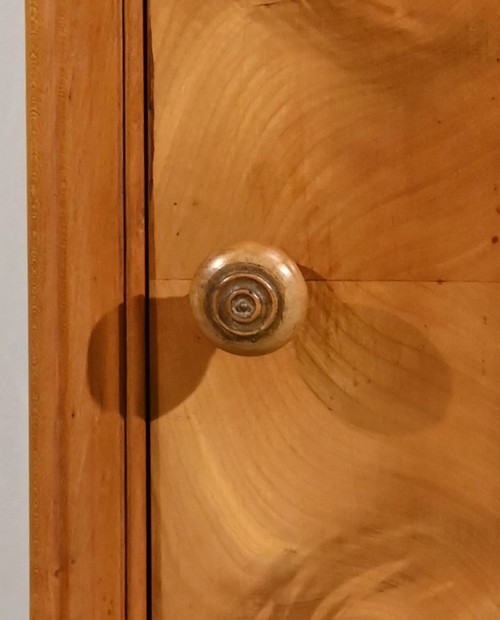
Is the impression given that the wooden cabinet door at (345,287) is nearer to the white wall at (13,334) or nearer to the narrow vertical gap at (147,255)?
the narrow vertical gap at (147,255)

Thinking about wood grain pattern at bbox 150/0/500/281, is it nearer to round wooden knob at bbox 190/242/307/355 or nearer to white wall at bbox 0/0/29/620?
round wooden knob at bbox 190/242/307/355


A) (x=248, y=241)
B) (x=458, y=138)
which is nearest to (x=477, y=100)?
(x=458, y=138)

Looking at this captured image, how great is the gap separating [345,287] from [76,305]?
16 cm

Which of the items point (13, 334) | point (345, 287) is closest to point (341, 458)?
point (345, 287)

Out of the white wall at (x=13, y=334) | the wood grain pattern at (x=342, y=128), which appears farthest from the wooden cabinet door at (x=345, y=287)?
the white wall at (x=13, y=334)

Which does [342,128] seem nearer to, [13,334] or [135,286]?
[135,286]

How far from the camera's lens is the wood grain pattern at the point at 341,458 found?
0.40 meters

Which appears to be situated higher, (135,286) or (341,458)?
(135,286)

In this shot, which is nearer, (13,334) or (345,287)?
(345,287)

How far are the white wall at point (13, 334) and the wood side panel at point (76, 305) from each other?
3.6 inches

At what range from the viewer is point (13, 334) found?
51 cm

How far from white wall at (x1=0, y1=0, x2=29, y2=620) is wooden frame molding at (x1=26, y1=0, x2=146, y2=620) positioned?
9cm

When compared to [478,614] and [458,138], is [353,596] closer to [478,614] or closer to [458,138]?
[478,614]

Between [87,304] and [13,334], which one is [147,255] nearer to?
[87,304]
